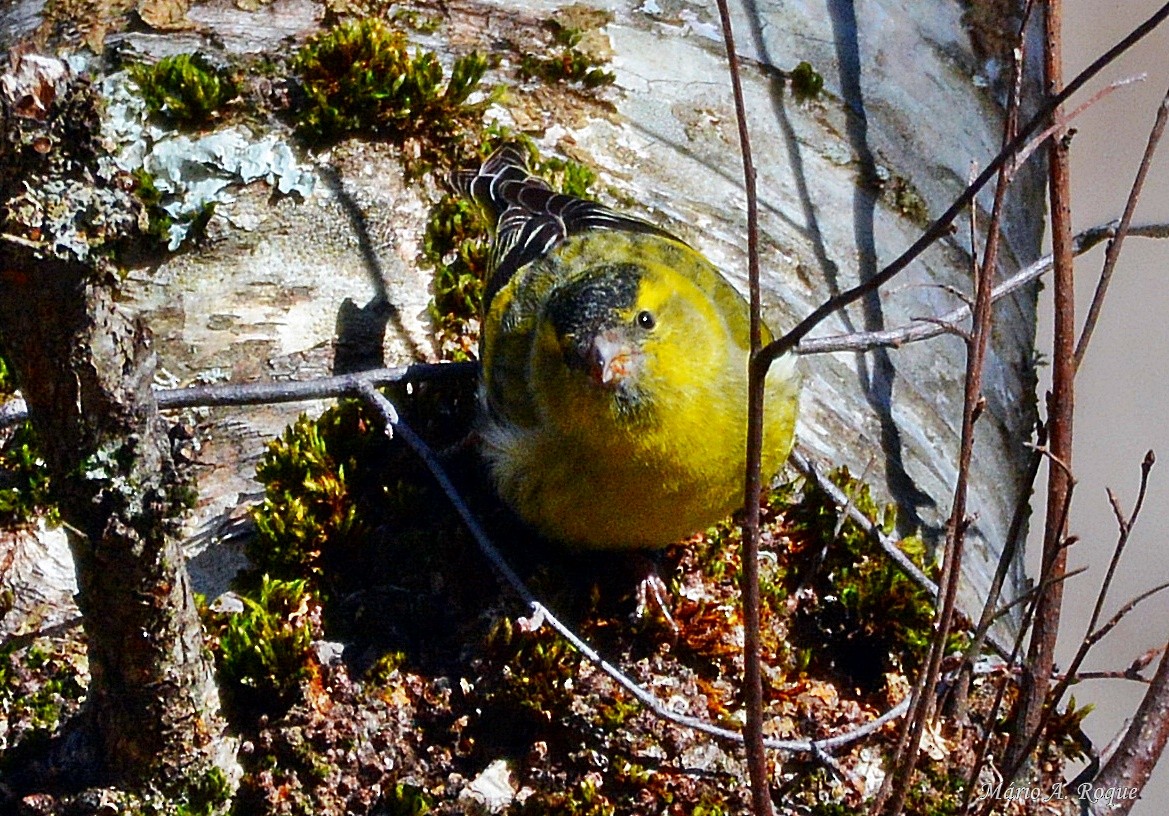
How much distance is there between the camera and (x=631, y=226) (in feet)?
13.7

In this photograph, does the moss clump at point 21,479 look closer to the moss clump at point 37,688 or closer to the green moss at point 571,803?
the moss clump at point 37,688

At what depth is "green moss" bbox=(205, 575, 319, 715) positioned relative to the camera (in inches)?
122

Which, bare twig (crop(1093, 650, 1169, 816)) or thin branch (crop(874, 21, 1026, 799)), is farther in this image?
bare twig (crop(1093, 650, 1169, 816))

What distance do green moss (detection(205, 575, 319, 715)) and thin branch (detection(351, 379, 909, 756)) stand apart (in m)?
0.50

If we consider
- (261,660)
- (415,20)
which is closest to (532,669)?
(261,660)

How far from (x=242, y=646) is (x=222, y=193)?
133cm

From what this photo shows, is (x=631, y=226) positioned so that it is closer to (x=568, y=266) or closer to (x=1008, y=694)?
(x=568, y=266)

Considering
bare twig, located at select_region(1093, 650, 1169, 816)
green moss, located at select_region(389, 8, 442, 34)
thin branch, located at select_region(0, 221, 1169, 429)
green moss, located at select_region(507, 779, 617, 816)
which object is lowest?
green moss, located at select_region(507, 779, 617, 816)

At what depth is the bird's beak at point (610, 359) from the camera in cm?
373

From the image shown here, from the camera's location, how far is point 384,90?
3.89m

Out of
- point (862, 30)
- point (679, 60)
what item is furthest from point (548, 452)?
point (862, 30)

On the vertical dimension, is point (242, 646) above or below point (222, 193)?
below

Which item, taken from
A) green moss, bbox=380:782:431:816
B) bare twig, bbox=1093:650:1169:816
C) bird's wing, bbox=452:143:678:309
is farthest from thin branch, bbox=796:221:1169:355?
green moss, bbox=380:782:431:816

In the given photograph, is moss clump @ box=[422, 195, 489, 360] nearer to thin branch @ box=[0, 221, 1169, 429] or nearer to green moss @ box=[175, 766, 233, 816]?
thin branch @ box=[0, 221, 1169, 429]
